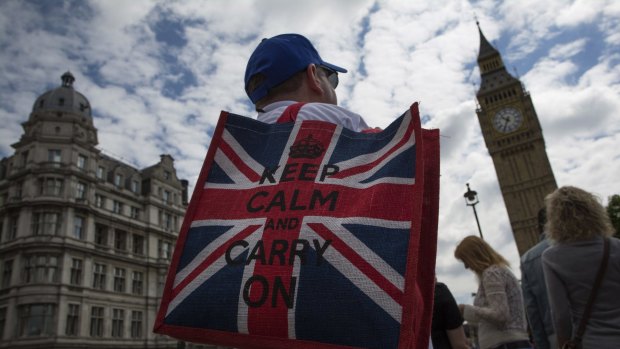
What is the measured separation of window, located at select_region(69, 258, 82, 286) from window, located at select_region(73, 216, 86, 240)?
180 centimetres

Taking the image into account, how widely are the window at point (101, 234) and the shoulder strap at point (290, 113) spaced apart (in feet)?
119

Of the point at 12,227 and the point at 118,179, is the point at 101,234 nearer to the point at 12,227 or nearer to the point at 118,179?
the point at 118,179

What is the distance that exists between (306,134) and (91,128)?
37.9 m

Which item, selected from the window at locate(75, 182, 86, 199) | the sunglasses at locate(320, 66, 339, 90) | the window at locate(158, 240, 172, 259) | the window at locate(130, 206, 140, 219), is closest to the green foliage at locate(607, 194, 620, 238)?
the window at locate(158, 240, 172, 259)

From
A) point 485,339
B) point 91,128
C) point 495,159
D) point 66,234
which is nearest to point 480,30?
point 495,159

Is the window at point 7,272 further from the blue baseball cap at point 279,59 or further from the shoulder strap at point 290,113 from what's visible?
the shoulder strap at point 290,113

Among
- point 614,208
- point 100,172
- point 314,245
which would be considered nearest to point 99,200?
point 100,172

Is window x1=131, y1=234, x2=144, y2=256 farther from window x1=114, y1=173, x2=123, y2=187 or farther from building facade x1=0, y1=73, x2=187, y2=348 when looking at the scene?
window x1=114, y1=173, x2=123, y2=187

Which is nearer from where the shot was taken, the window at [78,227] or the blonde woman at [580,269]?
the blonde woman at [580,269]

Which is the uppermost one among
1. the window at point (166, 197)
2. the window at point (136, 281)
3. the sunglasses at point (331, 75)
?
the window at point (166, 197)

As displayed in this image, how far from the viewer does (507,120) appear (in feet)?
229

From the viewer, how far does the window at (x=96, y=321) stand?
3058 centimetres

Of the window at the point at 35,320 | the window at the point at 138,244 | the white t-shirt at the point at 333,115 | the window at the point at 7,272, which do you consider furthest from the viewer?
the window at the point at 138,244

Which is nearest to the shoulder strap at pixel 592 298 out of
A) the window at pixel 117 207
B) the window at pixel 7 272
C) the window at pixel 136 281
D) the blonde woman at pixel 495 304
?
the blonde woman at pixel 495 304
